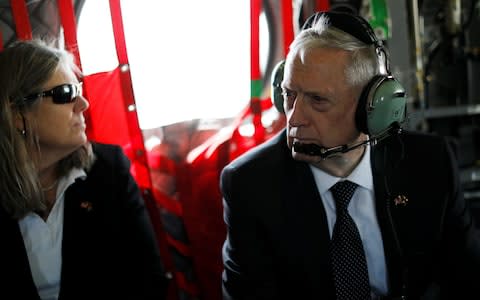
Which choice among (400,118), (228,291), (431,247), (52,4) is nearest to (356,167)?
(400,118)

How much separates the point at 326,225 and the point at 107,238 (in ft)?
2.31

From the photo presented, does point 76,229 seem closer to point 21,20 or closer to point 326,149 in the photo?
point 21,20

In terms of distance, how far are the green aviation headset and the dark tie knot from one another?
0.18 m

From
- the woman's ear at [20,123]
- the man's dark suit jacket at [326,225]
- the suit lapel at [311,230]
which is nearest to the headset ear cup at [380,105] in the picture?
the man's dark suit jacket at [326,225]

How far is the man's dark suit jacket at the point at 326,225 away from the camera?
49.7 inches

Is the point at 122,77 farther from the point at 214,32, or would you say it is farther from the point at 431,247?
the point at 431,247

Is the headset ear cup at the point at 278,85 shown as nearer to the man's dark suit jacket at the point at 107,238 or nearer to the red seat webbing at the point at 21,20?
the man's dark suit jacket at the point at 107,238

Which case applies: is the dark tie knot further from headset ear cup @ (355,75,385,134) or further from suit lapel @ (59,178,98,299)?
suit lapel @ (59,178,98,299)

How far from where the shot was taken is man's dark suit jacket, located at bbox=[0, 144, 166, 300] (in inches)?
56.4

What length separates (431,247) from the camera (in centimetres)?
133

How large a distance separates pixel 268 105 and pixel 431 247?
0.75 metres

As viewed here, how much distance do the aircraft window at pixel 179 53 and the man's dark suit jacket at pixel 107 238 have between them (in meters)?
0.23

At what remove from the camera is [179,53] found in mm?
1641

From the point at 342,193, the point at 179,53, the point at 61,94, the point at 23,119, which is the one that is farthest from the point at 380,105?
the point at 23,119
